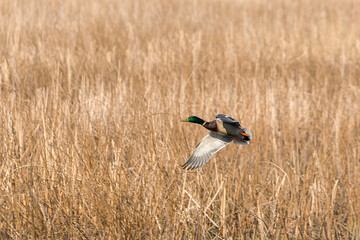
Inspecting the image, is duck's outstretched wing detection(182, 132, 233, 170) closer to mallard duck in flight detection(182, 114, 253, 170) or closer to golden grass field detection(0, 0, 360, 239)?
mallard duck in flight detection(182, 114, 253, 170)

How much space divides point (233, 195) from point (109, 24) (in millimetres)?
4858

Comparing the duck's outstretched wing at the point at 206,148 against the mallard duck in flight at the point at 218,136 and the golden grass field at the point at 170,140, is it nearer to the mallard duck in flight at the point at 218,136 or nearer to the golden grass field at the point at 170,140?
the mallard duck in flight at the point at 218,136

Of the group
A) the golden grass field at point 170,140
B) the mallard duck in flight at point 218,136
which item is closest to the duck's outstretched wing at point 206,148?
the mallard duck in flight at point 218,136

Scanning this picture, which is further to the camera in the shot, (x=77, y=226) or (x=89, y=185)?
(x=89, y=185)

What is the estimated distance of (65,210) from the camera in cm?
237

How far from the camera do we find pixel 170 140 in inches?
113

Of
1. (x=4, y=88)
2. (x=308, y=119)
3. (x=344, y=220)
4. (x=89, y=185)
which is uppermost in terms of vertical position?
(x=4, y=88)

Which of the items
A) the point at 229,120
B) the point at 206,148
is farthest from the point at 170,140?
the point at 229,120

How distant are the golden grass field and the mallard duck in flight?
77 cm

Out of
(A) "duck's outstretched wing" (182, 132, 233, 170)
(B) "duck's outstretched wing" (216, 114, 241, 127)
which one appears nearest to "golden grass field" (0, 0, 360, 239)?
(A) "duck's outstretched wing" (182, 132, 233, 170)

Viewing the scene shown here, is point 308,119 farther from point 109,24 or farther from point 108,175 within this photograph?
point 109,24

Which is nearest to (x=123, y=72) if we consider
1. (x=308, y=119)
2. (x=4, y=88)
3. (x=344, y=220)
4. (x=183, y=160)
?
(x=4, y=88)

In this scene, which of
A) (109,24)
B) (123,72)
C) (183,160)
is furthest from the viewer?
(109,24)

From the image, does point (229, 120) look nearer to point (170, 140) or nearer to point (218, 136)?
point (218, 136)
